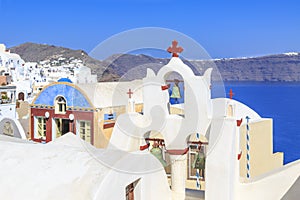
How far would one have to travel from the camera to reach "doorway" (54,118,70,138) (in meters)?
11.8

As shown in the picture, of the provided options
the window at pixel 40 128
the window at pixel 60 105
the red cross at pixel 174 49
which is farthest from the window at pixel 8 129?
the red cross at pixel 174 49

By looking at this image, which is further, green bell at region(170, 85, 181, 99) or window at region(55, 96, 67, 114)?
window at region(55, 96, 67, 114)

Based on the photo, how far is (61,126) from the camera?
469 inches

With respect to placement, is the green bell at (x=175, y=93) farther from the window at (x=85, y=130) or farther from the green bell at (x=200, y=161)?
the window at (x=85, y=130)

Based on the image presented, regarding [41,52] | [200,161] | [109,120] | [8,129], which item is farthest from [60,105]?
[41,52]

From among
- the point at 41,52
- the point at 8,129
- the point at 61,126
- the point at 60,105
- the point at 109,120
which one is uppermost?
the point at 41,52

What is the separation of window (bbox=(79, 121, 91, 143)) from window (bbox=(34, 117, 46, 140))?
1.45 meters

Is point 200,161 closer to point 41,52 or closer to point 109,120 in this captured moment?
point 109,120

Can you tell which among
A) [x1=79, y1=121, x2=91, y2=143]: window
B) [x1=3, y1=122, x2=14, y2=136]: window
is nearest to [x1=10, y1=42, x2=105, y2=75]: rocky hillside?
[x1=3, y1=122, x2=14, y2=136]: window

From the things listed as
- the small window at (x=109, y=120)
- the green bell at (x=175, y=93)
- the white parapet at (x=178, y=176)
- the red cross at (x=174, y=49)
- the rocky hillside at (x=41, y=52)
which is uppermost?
the rocky hillside at (x=41, y=52)

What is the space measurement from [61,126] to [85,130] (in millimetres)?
1113

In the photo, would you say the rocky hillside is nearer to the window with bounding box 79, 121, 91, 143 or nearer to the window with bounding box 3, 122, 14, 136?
the window with bounding box 3, 122, 14, 136

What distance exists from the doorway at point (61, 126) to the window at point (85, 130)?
2.29 feet

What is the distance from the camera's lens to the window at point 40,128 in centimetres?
1208
